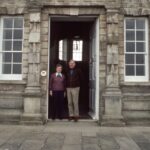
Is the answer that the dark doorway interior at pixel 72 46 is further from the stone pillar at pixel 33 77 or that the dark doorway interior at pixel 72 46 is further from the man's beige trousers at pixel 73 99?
the stone pillar at pixel 33 77

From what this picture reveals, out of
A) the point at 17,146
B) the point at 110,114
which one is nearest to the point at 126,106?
the point at 110,114

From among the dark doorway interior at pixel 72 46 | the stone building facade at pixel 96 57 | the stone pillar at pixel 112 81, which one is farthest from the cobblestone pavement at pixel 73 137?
the dark doorway interior at pixel 72 46

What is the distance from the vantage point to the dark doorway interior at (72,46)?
645 inches

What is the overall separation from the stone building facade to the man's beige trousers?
2.23ft

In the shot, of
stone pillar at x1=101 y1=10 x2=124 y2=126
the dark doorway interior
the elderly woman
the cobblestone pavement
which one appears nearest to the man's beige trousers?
the elderly woman

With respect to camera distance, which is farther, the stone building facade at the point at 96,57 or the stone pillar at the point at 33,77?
the stone building facade at the point at 96,57

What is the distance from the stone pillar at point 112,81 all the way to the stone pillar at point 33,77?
2.18 meters

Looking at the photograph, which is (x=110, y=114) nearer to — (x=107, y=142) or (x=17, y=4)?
(x=107, y=142)

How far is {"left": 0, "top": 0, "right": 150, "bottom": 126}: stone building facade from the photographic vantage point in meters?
11.6

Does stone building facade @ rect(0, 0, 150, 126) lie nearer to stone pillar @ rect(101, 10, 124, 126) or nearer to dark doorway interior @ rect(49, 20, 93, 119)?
stone pillar @ rect(101, 10, 124, 126)

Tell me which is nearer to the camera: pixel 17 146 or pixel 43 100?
pixel 17 146

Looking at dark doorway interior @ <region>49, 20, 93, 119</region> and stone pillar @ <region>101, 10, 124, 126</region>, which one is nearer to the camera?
stone pillar @ <region>101, 10, 124, 126</region>

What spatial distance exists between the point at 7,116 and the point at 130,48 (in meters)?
4.75

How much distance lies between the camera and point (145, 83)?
11922 mm
